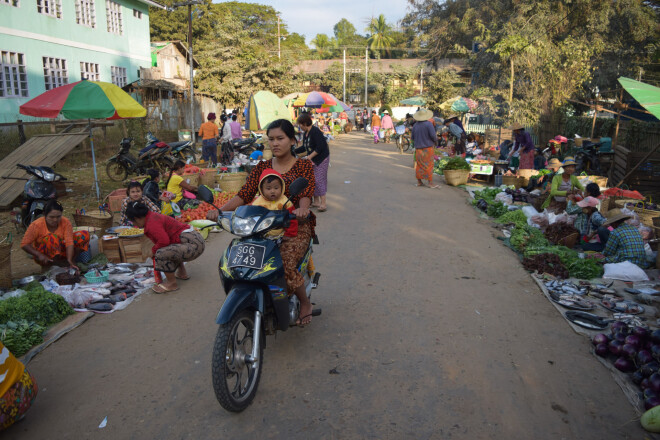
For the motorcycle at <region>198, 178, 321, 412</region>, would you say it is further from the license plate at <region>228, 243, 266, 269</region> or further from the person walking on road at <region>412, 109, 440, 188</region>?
the person walking on road at <region>412, 109, 440, 188</region>

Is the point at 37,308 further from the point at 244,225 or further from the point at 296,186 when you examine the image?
the point at 296,186

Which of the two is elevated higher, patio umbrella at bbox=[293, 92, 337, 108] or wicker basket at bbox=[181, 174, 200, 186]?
patio umbrella at bbox=[293, 92, 337, 108]

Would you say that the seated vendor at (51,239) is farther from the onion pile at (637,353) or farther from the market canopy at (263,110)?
the market canopy at (263,110)

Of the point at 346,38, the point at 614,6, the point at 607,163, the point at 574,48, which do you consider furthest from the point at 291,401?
the point at 346,38

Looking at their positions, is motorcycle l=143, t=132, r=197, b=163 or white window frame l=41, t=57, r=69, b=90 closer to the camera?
motorcycle l=143, t=132, r=197, b=163

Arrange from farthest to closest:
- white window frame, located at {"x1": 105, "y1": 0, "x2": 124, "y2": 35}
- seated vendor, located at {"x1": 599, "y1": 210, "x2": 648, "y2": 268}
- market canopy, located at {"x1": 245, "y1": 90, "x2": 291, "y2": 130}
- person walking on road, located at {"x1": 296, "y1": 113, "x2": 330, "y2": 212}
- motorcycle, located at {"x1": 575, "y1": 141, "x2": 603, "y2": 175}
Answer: white window frame, located at {"x1": 105, "y1": 0, "x2": 124, "y2": 35}, market canopy, located at {"x1": 245, "y1": 90, "x2": 291, "y2": 130}, motorcycle, located at {"x1": 575, "y1": 141, "x2": 603, "y2": 175}, person walking on road, located at {"x1": 296, "y1": 113, "x2": 330, "y2": 212}, seated vendor, located at {"x1": 599, "y1": 210, "x2": 648, "y2": 268}

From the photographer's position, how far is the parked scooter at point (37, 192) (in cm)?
755

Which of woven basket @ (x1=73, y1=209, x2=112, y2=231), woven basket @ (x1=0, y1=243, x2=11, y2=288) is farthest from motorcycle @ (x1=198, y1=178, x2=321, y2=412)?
woven basket @ (x1=73, y1=209, x2=112, y2=231)

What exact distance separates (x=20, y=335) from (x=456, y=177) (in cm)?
1091

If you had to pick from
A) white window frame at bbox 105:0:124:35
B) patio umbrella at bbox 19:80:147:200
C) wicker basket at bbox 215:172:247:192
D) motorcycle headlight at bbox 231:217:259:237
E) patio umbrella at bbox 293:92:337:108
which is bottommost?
wicker basket at bbox 215:172:247:192

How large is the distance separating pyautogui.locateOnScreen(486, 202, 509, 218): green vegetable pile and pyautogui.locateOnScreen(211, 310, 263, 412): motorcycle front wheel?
709cm

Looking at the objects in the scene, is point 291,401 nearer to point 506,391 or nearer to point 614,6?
point 506,391

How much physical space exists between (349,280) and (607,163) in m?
10.1

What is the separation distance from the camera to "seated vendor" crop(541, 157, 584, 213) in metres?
8.32
